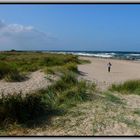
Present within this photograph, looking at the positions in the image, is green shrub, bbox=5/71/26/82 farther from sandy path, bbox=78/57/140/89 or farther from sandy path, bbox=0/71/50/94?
sandy path, bbox=78/57/140/89

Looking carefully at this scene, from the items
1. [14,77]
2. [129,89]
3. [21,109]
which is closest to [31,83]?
[14,77]

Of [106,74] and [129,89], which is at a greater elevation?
[129,89]

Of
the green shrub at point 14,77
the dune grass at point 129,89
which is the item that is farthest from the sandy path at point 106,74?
the green shrub at point 14,77

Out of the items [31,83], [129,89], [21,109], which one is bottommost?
[31,83]

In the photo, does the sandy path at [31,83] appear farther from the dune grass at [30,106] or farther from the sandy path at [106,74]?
the dune grass at [30,106]

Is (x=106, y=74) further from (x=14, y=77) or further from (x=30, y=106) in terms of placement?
(x=30, y=106)

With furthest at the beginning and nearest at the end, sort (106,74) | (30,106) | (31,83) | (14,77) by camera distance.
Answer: (106,74), (14,77), (31,83), (30,106)

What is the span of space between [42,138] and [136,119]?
169 centimetres

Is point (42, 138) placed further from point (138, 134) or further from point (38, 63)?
point (38, 63)

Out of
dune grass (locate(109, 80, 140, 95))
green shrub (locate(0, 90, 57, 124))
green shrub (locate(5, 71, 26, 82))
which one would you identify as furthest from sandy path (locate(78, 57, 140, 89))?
green shrub (locate(0, 90, 57, 124))

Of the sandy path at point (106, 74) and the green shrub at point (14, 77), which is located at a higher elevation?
the green shrub at point (14, 77)

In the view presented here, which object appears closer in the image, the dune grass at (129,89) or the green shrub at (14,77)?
the dune grass at (129,89)

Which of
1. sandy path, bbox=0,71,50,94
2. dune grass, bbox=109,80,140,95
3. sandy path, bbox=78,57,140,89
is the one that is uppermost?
dune grass, bbox=109,80,140,95

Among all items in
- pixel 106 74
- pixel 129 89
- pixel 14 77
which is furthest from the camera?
pixel 106 74
